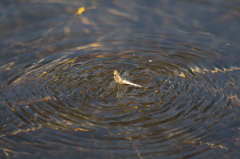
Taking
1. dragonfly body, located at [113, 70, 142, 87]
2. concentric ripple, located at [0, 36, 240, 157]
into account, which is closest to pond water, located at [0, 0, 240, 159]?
concentric ripple, located at [0, 36, 240, 157]

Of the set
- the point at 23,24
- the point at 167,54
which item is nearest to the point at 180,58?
the point at 167,54

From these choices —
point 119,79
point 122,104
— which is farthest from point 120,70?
point 122,104

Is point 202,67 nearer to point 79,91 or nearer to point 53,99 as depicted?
point 79,91

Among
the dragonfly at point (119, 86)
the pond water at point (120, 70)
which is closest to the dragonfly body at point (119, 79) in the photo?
the dragonfly at point (119, 86)

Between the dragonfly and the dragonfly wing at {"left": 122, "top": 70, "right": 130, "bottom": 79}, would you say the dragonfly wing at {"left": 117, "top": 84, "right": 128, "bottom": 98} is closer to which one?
the dragonfly

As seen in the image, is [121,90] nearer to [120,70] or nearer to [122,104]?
[122,104]

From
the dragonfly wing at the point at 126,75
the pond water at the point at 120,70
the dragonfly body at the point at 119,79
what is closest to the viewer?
the pond water at the point at 120,70

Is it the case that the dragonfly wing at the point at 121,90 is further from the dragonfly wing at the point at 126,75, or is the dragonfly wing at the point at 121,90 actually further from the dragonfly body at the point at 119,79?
the dragonfly wing at the point at 126,75
